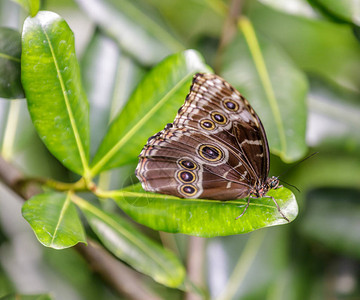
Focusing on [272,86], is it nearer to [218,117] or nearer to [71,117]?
[218,117]

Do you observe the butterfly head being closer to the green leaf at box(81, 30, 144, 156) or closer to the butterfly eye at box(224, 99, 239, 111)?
the butterfly eye at box(224, 99, 239, 111)

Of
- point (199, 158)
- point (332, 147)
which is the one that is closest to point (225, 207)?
point (199, 158)

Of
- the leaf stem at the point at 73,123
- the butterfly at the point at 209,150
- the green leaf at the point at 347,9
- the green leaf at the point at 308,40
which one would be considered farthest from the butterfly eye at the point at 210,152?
the green leaf at the point at 308,40

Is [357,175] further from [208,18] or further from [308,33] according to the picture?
[208,18]

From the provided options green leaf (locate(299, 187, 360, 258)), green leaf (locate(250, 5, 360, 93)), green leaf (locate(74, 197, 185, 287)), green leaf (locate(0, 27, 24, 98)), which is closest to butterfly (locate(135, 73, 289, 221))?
green leaf (locate(74, 197, 185, 287))

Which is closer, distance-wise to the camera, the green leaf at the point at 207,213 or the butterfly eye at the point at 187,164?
the green leaf at the point at 207,213

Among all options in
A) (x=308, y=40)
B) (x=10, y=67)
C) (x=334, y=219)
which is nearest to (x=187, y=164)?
(x=10, y=67)

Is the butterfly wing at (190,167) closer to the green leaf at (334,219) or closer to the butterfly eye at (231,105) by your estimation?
the butterfly eye at (231,105)
